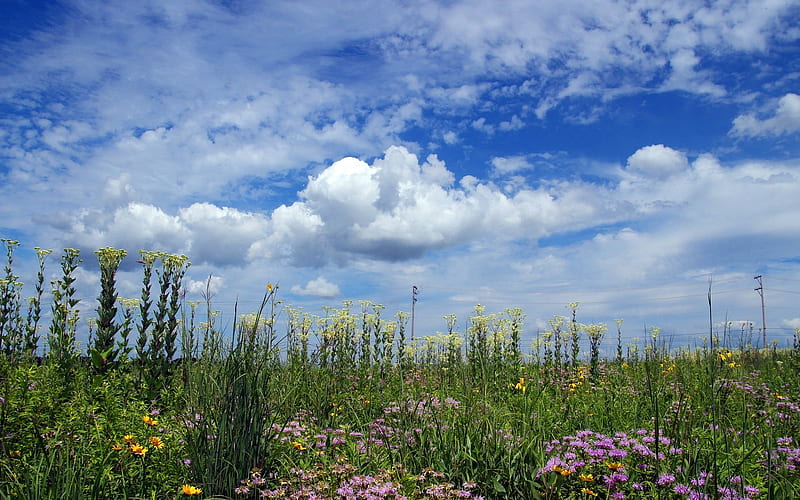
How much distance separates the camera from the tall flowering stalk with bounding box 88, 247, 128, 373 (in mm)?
6059

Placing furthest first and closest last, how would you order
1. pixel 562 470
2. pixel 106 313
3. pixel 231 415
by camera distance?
1. pixel 106 313
2. pixel 231 415
3. pixel 562 470

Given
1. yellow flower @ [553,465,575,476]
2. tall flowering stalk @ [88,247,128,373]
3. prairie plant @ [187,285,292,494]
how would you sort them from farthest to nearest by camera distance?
tall flowering stalk @ [88,247,128,373] < prairie plant @ [187,285,292,494] < yellow flower @ [553,465,575,476]

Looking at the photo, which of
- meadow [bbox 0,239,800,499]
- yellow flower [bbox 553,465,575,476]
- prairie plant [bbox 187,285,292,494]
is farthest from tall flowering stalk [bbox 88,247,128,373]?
yellow flower [bbox 553,465,575,476]

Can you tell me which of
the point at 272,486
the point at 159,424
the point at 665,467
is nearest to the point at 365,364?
the point at 159,424

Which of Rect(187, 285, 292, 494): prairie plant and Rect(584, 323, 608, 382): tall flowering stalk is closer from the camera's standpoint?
Rect(187, 285, 292, 494): prairie plant

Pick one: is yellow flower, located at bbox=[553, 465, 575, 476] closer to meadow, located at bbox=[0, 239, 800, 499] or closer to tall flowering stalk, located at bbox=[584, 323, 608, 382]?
meadow, located at bbox=[0, 239, 800, 499]

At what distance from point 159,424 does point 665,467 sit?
3.90 metres

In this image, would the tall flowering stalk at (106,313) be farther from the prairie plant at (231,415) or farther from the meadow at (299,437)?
the prairie plant at (231,415)

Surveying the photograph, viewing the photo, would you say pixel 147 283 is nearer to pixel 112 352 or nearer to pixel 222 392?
pixel 112 352

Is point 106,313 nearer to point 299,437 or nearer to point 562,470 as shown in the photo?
point 299,437

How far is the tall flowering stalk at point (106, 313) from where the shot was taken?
6.06 m

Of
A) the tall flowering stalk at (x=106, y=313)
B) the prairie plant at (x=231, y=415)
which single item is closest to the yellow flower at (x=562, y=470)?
the prairie plant at (x=231, y=415)

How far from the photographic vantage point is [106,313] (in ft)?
21.7

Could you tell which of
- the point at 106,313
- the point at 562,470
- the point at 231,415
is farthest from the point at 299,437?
the point at 106,313
